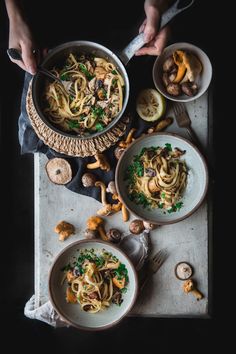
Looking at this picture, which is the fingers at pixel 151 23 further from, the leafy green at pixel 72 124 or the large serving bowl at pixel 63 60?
the leafy green at pixel 72 124

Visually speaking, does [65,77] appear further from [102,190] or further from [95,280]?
[95,280]

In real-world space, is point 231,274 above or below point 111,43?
below

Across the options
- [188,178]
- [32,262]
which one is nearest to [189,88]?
[188,178]

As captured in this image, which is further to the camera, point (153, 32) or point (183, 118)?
point (183, 118)

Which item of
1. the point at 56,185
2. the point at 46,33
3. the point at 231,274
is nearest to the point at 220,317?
the point at 231,274

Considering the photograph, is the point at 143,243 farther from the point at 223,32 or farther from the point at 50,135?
the point at 223,32

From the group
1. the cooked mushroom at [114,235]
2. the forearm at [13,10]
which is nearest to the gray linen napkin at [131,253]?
the cooked mushroom at [114,235]
